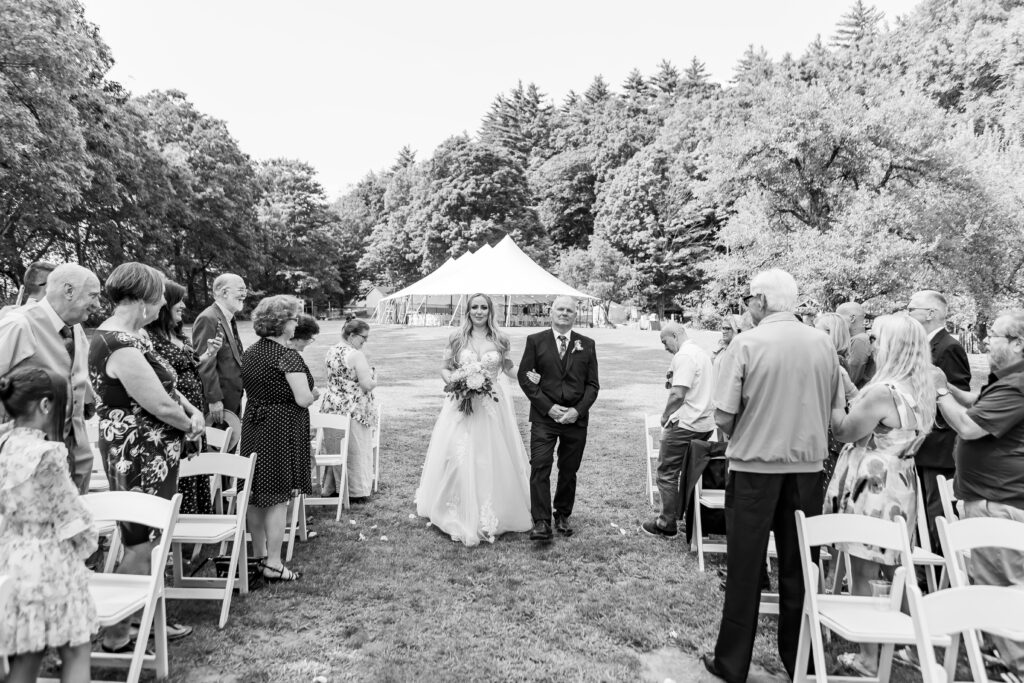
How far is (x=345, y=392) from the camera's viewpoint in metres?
6.16

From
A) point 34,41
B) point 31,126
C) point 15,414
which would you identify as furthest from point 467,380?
point 34,41

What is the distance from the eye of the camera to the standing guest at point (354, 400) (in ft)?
19.8

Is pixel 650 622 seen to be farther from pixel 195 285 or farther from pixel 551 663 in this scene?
pixel 195 285

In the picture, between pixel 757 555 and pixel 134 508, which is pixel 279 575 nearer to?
pixel 134 508

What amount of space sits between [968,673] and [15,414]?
4801mm

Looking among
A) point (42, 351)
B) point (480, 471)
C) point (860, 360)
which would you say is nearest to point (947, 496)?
point (860, 360)

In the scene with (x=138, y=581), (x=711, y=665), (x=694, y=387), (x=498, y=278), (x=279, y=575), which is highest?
(x=498, y=278)

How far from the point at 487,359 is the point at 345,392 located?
5.77ft

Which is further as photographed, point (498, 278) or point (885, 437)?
point (498, 278)

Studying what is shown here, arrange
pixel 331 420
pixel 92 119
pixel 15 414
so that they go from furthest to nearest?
pixel 92 119 → pixel 331 420 → pixel 15 414

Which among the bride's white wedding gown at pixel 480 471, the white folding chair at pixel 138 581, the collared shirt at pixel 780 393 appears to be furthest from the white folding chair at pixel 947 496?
the white folding chair at pixel 138 581

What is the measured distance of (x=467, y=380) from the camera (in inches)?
200

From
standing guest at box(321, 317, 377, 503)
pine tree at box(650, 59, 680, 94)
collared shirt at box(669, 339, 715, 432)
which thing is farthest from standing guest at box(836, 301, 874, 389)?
pine tree at box(650, 59, 680, 94)

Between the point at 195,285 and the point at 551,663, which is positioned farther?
the point at 195,285
